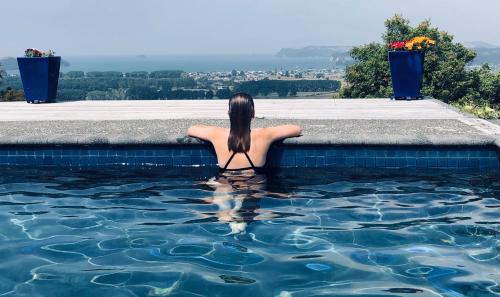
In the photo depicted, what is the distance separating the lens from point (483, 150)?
6.80 metres

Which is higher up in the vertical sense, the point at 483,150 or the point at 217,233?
the point at 483,150

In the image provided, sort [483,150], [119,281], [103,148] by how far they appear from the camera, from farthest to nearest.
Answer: [103,148]
[483,150]
[119,281]

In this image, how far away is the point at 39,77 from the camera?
12.0 metres

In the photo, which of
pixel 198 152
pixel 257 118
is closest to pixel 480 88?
pixel 257 118

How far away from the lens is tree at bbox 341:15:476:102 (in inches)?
883

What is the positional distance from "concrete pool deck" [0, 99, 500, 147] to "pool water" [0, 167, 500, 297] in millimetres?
367

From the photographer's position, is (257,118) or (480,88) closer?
(257,118)

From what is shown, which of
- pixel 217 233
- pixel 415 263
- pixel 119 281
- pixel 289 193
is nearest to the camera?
pixel 119 281

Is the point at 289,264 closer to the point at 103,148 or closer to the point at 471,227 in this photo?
the point at 471,227

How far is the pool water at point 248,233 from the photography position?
3.90 meters

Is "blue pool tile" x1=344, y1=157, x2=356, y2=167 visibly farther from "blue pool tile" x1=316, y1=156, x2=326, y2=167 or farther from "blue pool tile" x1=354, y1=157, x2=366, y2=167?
"blue pool tile" x1=316, y1=156, x2=326, y2=167

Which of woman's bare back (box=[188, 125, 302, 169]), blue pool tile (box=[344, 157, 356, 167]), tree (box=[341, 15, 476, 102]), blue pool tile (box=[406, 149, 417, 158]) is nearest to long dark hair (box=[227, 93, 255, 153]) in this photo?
woman's bare back (box=[188, 125, 302, 169])

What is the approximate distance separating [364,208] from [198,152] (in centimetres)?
230

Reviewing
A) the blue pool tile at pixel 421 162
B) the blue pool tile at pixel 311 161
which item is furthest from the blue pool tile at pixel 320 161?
the blue pool tile at pixel 421 162
